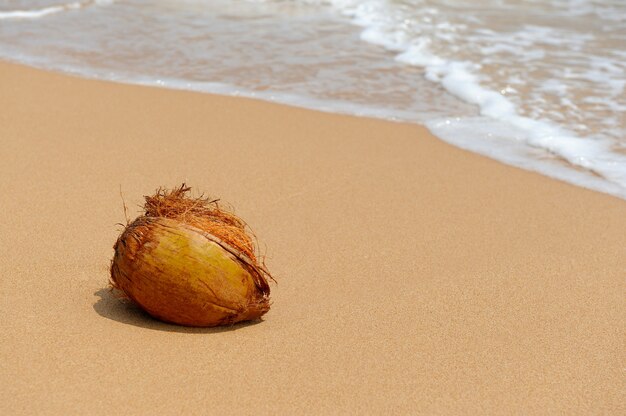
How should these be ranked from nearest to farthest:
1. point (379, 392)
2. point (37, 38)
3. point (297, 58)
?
point (379, 392), point (297, 58), point (37, 38)

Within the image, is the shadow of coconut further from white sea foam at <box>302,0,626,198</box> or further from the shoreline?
white sea foam at <box>302,0,626,198</box>

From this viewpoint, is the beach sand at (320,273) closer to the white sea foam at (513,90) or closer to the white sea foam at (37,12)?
the white sea foam at (513,90)

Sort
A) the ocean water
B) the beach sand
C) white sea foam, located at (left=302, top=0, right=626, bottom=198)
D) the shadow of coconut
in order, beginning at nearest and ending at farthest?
the beach sand, the shadow of coconut, white sea foam, located at (left=302, top=0, right=626, bottom=198), the ocean water

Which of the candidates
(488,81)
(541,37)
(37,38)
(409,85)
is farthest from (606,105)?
(37,38)

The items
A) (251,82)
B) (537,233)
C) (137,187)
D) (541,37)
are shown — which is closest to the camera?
(537,233)

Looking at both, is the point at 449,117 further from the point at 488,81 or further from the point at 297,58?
the point at 297,58

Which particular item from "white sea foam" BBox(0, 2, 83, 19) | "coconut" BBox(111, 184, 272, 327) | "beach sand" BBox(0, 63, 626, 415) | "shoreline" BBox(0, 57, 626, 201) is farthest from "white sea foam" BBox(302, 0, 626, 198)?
"white sea foam" BBox(0, 2, 83, 19)
